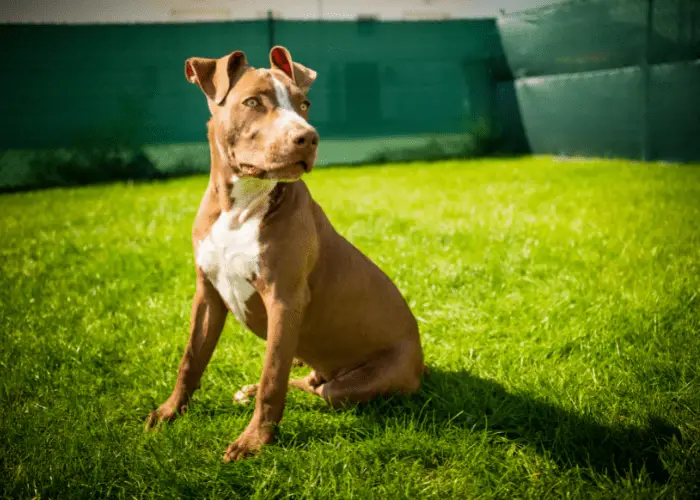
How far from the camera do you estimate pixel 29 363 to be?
2916 millimetres

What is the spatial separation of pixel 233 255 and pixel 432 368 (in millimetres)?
1260

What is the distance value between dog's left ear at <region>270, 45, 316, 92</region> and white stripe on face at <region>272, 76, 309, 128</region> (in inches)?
5.9

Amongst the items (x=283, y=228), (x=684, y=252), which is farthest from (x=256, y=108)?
(x=684, y=252)

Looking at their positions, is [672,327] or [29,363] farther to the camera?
[672,327]

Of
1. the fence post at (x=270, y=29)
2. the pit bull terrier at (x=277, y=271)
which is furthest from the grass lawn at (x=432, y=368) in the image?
the fence post at (x=270, y=29)

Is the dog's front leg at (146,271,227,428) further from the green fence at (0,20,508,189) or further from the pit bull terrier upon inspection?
the green fence at (0,20,508,189)

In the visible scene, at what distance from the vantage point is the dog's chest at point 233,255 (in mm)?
2125

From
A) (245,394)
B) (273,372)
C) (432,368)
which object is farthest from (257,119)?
(432,368)

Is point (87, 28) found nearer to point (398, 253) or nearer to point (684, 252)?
point (398, 253)

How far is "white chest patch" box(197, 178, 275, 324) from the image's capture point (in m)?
2.12

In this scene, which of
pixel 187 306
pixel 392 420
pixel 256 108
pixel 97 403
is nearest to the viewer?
pixel 256 108

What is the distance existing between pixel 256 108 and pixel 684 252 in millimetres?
3713

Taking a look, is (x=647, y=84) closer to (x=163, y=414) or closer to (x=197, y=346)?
(x=197, y=346)

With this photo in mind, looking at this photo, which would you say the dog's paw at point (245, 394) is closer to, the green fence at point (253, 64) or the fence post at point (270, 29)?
the green fence at point (253, 64)
